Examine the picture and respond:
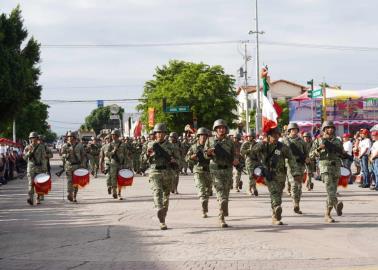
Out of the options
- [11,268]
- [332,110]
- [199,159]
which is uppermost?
[332,110]

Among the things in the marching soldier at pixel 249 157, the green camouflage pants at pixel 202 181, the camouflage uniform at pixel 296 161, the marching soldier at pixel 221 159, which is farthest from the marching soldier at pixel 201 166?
the marching soldier at pixel 249 157

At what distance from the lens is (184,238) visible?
1059cm

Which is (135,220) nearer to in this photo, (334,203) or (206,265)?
(334,203)

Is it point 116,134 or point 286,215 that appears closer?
point 286,215

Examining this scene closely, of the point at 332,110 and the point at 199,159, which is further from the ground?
the point at 332,110

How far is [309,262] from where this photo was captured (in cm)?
839

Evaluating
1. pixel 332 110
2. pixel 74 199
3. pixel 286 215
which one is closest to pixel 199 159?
pixel 286 215

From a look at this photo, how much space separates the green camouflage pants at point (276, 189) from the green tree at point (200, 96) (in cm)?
5408

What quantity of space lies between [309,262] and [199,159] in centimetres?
461

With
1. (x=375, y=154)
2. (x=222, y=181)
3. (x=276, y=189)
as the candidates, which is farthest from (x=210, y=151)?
(x=375, y=154)

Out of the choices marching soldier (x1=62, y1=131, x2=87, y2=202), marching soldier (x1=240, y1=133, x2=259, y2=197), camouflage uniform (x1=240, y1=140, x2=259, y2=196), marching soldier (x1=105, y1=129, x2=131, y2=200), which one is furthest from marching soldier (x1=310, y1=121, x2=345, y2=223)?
marching soldier (x1=62, y1=131, x2=87, y2=202)

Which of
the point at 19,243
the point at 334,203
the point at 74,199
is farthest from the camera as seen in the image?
the point at 74,199

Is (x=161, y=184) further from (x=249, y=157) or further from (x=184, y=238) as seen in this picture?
(x=249, y=157)

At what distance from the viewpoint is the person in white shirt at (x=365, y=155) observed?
68.2ft
